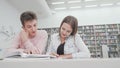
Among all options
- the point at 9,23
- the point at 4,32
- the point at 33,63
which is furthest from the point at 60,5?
the point at 33,63

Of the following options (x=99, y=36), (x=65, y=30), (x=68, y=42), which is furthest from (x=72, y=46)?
(x=99, y=36)

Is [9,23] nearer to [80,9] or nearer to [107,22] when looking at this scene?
[80,9]

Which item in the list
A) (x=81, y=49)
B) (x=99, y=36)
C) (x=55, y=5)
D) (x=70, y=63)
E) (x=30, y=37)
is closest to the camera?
(x=70, y=63)

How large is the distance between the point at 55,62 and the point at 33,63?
0.10 meters

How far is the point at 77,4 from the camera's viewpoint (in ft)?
26.0

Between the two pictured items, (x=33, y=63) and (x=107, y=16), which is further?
(x=107, y=16)

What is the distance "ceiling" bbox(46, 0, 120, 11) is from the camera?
755 cm

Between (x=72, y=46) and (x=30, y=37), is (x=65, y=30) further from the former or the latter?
(x=30, y=37)

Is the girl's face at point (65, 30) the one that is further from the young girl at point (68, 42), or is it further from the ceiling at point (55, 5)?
the ceiling at point (55, 5)

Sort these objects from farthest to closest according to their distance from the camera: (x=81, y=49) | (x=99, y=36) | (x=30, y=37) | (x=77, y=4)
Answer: (x=77, y=4)
(x=99, y=36)
(x=30, y=37)
(x=81, y=49)

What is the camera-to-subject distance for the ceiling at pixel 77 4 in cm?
755

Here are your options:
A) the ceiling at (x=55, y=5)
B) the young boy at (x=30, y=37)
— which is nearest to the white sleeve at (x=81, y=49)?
the young boy at (x=30, y=37)

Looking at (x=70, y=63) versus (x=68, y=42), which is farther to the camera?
(x=68, y=42)

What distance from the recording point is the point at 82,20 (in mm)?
8336
